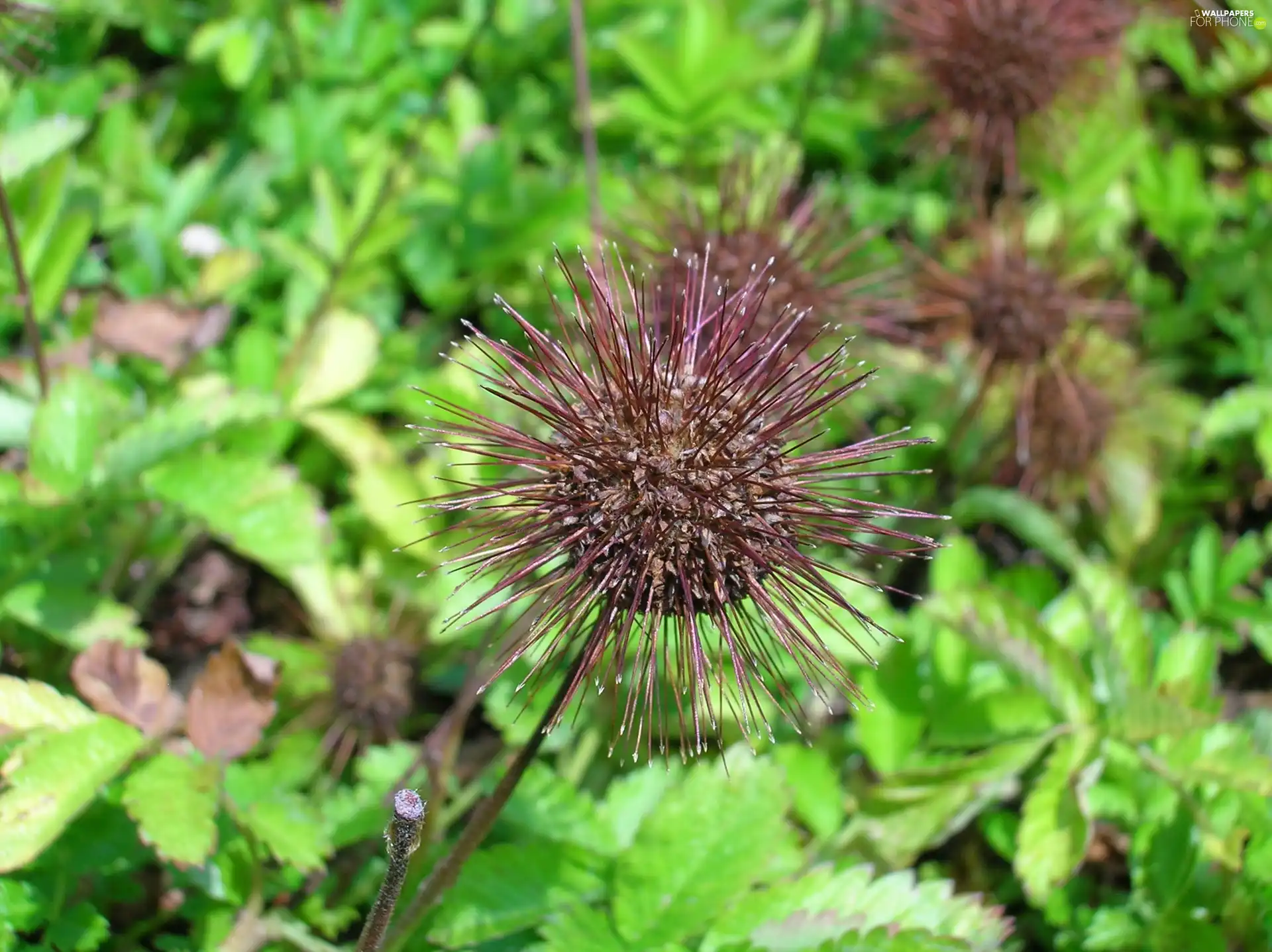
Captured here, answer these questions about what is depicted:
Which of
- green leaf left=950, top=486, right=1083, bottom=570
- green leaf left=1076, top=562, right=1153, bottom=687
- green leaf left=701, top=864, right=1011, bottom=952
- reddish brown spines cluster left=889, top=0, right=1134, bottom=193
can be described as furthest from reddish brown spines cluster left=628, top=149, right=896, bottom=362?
green leaf left=701, top=864, right=1011, bottom=952

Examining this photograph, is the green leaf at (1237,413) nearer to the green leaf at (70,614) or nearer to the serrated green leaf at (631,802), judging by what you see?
the serrated green leaf at (631,802)

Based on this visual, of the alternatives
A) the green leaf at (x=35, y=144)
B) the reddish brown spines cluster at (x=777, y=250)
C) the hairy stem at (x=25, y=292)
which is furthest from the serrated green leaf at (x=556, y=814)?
the green leaf at (x=35, y=144)

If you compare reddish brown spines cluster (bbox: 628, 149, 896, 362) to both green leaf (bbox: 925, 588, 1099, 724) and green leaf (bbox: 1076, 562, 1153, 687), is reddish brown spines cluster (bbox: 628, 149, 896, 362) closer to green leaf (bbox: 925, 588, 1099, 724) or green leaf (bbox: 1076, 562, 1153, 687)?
green leaf (bbox: 925, 588, 1099, 724)

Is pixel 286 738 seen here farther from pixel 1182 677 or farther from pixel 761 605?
pixel 1182 677

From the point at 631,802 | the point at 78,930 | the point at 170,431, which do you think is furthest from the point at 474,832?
the point at 170,431

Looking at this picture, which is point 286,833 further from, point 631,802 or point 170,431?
point 170,431
